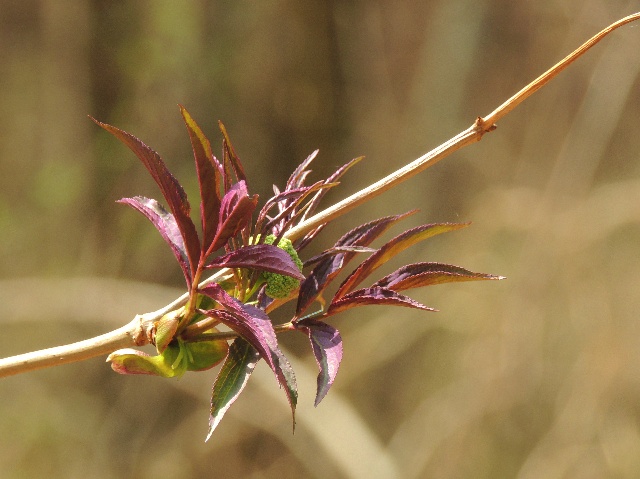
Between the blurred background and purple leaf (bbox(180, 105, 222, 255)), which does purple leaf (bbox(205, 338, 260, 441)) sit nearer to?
purple leaf (bbox(180, 105, 222, 255))

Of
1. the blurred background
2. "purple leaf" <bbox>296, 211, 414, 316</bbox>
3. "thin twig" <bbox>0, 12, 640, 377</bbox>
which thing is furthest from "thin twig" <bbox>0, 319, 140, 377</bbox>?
the blurred background

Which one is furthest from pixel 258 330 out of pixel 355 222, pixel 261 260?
pixel 355 222

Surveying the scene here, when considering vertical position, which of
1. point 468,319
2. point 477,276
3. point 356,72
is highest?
point 477,276

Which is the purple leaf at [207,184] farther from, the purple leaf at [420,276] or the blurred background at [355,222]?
the blurred background at [355,222]

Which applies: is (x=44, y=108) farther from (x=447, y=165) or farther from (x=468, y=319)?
(x=468, y=319)

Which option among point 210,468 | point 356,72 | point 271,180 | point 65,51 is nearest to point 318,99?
point 356,72

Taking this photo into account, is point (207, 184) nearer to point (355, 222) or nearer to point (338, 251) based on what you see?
point (338, 251)

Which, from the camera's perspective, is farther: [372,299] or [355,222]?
[355,222]
